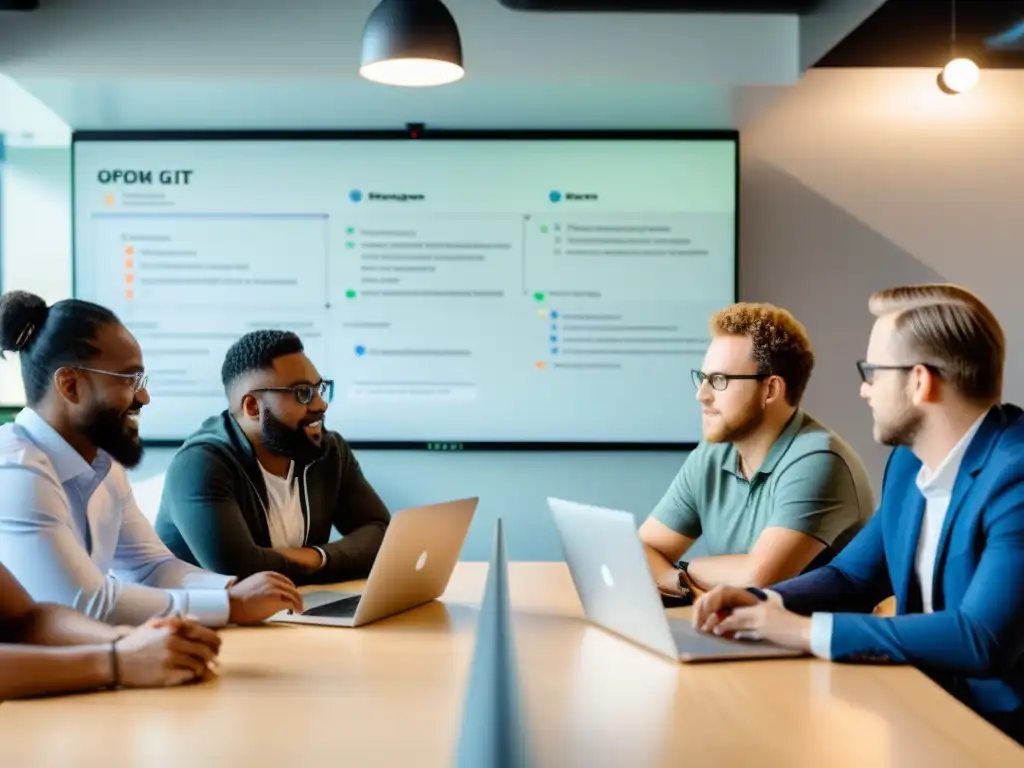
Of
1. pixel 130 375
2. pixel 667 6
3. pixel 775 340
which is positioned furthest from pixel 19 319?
pixel 667 6

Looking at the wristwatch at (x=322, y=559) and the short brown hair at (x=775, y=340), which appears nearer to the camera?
the wristwatch at (x=322, y=559)

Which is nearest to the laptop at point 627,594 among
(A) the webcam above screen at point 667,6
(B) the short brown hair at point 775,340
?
(B) the short brown hair at point 775,340

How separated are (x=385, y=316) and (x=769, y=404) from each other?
209 centimetres

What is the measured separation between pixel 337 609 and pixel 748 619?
0.87 m

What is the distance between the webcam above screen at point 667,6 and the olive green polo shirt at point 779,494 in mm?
1606

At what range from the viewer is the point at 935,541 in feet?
6.88

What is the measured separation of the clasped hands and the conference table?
1.8 inches

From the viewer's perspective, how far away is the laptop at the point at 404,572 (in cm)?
216

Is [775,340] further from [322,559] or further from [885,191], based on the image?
[885,191]

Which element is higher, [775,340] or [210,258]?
[210,258]

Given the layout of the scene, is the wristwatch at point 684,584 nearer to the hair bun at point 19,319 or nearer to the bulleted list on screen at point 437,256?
the hair bun at point 19,319

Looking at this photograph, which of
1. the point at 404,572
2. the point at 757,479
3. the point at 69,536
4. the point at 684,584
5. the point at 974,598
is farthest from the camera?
the point at 757,479

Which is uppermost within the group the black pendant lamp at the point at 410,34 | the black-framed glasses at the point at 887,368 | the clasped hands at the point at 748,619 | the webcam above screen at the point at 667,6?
the webcam above screen at the point at 667,6

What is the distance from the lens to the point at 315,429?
291 centimetres
